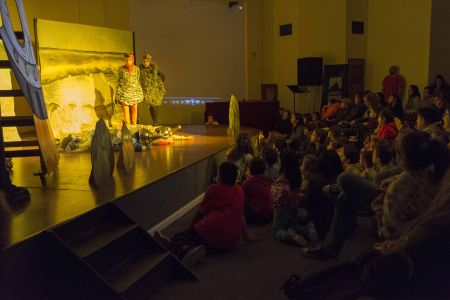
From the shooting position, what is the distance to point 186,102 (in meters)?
11.5

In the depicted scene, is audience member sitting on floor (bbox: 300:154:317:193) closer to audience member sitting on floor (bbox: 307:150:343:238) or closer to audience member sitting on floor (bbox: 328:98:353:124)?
audience member sitting on floor (bbox: 307:150:343:238)

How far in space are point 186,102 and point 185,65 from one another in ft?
2.88

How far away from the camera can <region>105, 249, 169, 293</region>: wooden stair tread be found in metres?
2.67

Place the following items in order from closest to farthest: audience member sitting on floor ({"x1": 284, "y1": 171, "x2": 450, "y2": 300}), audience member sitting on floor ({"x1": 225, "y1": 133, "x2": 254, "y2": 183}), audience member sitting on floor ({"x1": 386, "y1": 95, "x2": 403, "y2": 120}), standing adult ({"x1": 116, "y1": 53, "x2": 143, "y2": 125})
A: audience member sitting on floor ({"x1": 284, "y1": 171, "x2": 450, "y2": 300}), audience member sitting on floor ({"x1": 225, "y1": 133, "x2": 254, "y2": 183}), audience member sitting on floor ({"x1": 386, "y1": 95, "x2": 403, "y2": 120}), standing adult ({"x1": 116, "y1": 53, "x2": 143, "y2": 125})

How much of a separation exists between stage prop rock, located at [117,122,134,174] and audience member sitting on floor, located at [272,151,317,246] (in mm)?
1426

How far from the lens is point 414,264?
1787mm

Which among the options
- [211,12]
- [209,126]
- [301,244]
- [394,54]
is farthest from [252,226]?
[211,12]

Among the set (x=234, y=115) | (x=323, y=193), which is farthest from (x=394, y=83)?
(x=323, y=193)

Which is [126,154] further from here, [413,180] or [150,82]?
[150,82]

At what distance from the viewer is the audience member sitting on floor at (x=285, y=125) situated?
917 cm

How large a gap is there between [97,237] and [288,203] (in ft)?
4.97

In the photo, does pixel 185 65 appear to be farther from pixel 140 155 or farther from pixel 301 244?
pixel 301 244

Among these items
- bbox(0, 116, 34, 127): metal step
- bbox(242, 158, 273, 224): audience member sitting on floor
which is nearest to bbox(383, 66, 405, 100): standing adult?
bbox(242, 158, 273, 224): audience member sitting on floor

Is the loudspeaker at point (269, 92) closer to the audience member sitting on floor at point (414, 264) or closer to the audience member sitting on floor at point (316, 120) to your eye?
the audience member sitting on floor at point (316, 120)
